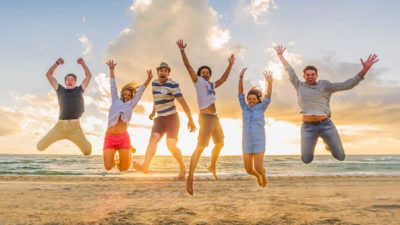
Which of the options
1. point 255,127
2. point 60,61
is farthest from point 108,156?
point 255,127

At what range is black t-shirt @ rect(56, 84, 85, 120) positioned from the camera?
9289 millimetres

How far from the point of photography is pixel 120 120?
31.0ft

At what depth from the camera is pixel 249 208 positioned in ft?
54.2

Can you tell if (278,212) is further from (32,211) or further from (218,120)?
(32,211)

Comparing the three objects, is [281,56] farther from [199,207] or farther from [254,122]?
[199,207]

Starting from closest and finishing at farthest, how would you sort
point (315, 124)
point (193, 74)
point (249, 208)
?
1. point (193, 74)
2. point (315, 124)
3. point (249, 208)

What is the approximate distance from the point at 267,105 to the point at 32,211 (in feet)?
36.6

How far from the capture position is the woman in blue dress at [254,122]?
911cm

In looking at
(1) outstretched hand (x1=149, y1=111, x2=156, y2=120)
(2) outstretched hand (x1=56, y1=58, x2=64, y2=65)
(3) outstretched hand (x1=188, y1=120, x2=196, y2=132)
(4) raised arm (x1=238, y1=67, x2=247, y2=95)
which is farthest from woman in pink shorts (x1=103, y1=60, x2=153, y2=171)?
(4) raised arm (x1=238, y1=67, x2=247, y2=95)

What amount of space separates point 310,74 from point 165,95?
3275 mm

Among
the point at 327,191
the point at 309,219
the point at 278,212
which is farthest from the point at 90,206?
the point at 327,191

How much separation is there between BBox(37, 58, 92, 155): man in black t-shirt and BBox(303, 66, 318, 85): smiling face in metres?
5.02

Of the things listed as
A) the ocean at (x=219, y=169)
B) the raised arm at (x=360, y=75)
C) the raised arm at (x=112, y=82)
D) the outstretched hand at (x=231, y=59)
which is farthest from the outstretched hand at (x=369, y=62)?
the ocean at (x=219, y=169)

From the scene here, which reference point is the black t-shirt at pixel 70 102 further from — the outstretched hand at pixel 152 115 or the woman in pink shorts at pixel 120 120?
the outstretched hand at pixel 152 115
